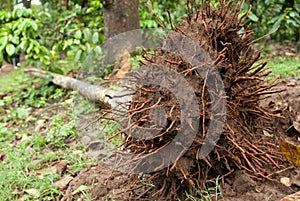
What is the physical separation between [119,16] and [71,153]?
7.85ft

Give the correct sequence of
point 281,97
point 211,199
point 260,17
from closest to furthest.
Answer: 1. point 211,199
2. point 281,97
3. point 260,17

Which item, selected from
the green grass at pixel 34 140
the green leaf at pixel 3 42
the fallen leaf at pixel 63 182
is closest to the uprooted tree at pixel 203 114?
the fallen leaf at pixel 63 182

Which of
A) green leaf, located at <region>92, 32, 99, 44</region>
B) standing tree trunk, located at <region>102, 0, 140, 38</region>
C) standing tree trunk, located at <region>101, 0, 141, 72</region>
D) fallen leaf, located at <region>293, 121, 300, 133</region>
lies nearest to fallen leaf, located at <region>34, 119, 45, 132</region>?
standing tree trunk, located at <region>101, 0, 141, 72</region>

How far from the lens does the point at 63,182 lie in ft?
8.87

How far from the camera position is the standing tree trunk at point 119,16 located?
4875 mm

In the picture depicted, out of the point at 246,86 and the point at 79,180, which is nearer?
the point at 246,86

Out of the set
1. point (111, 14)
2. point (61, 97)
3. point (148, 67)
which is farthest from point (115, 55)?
point (148, 67)

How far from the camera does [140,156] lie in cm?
181

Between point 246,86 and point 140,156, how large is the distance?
0.78 meters

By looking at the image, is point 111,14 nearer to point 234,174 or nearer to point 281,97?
point 281,97

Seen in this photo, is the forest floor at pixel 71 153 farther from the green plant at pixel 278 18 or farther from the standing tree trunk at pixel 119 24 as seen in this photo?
the standing tree trunk at pixel 119 24

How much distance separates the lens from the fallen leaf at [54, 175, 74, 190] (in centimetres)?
266

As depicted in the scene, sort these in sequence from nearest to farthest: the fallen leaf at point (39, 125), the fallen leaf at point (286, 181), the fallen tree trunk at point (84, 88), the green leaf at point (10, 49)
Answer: the fallen leaf at point (286, 181) → the fallen tree trunk at point (84, 88) → the fallen leaf at point (39, 125) → the green leaf at point (10, 49)

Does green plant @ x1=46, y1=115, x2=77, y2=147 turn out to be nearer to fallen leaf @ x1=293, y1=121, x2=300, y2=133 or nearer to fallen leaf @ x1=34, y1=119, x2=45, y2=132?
fallen leaf @ x1=34, y1=119, x2=45, y2=132
